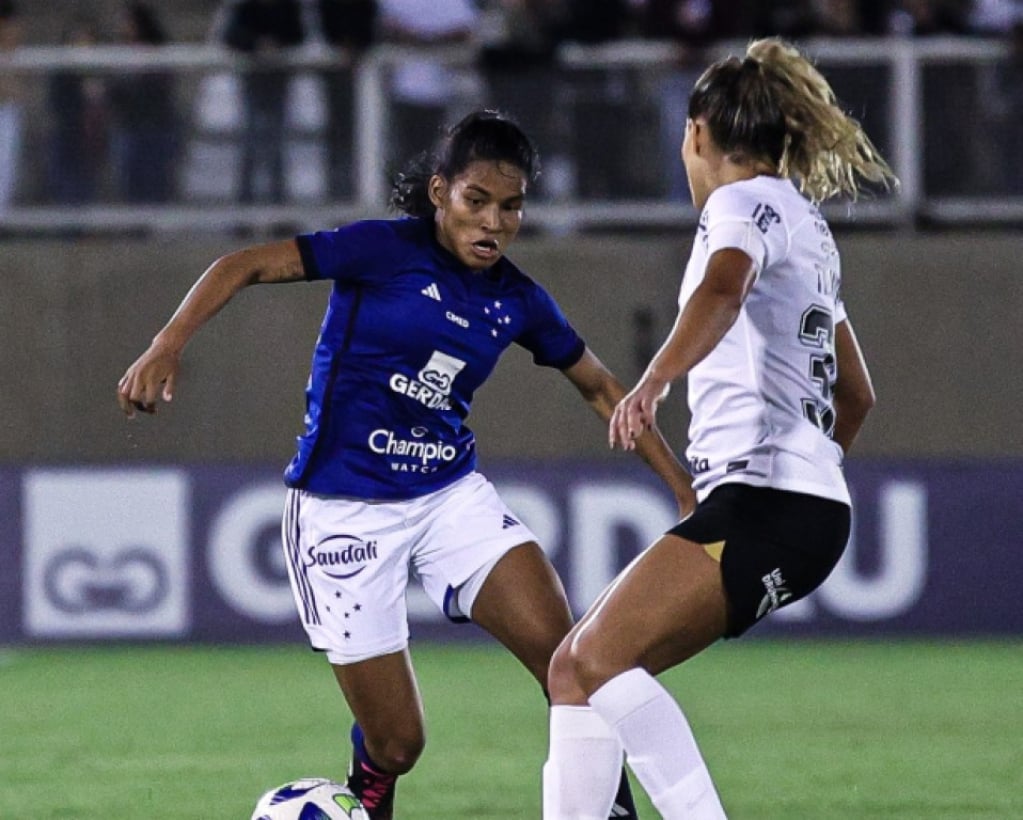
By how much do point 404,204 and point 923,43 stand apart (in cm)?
668

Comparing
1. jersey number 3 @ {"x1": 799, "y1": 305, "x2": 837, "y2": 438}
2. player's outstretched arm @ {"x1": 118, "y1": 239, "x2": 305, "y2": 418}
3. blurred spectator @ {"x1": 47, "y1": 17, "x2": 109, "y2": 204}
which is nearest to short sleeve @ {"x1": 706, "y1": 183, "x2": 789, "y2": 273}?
jersey number 3 @ {"x1": 799, "y1": 305, "x2": 837, "y2": 438}

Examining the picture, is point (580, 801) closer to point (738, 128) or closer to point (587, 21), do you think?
point (738, 128)

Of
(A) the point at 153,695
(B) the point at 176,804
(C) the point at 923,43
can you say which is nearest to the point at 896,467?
(C) the point at 923,43

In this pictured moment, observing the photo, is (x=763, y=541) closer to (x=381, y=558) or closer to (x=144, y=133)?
(x=381, y=558)

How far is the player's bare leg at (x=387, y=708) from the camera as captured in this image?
17.6ft

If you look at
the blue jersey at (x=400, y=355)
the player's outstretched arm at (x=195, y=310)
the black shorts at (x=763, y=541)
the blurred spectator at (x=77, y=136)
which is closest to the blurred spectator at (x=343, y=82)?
the blurred spectator at (x=77, y=136)

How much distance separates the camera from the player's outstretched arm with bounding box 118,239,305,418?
468 centimetres

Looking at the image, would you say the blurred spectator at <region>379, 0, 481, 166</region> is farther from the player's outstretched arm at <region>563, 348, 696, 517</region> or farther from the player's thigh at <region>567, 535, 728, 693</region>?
the player's thigh at <region>567, 535, 728, 693</region>

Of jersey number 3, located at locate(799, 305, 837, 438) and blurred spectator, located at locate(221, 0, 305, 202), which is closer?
jersey number 3, located at locate(799, 305, 837, 438)

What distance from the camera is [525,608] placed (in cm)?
528

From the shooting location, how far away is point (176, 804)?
6.39 m

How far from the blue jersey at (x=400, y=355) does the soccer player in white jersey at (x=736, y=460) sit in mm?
844

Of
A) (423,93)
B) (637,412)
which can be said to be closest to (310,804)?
(637,412)

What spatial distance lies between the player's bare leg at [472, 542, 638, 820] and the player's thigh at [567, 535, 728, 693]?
2.61 feet
